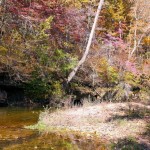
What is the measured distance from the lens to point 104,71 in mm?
23453

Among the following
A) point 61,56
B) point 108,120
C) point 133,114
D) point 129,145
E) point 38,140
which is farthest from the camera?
point 61,56

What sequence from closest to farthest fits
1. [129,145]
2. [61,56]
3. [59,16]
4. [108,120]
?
[129,145] → [108,120] → [61,56] → [59,16]

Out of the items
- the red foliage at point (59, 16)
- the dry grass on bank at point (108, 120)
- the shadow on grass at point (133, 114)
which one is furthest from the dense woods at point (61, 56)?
Answer: the shadow on grass at point (133, 114)

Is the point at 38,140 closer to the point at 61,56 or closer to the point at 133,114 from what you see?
the point at 133,114

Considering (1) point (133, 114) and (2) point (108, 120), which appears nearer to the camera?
(2) point (108, 120)

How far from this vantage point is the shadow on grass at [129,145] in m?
9.61

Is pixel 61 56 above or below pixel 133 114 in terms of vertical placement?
above

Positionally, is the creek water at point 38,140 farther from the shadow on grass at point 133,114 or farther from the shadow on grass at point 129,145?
the shadow on grass at point 133,114

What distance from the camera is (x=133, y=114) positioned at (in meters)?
14.9

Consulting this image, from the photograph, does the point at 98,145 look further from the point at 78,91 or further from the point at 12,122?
the point at 78,91

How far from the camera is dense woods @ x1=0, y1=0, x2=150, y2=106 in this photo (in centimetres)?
2000

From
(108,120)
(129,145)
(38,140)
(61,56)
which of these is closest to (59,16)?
(61,56)

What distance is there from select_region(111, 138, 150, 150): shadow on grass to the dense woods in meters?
9.38

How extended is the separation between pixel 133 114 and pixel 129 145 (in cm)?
516
